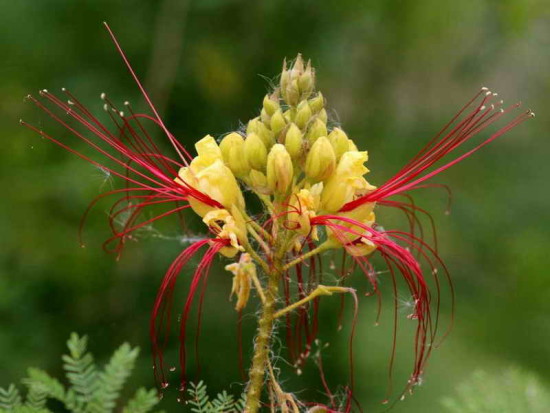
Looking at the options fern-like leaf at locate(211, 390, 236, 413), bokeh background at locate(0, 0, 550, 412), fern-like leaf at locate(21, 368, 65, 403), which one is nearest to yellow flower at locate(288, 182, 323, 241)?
fern-like leaf at locate(211, 390, 236, 413)

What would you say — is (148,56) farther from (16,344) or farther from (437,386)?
(437,386)

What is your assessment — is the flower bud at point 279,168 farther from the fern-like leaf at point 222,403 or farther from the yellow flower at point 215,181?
the fern-like leaf at point 222,403

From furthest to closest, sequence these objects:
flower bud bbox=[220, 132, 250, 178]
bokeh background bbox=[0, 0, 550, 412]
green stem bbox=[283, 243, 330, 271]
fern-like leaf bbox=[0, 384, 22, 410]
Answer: bokeh background bbox=[0, 0, 550, 412]
flower bud bbox=[220, 132, 250, 178]
green stem bbox=[283, 243, 330, 271]
fern-like leaf bbox=[0, 384, 22, 410]

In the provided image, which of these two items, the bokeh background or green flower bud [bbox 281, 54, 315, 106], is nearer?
green flower bud [bbox 281, 54, 315, 106]

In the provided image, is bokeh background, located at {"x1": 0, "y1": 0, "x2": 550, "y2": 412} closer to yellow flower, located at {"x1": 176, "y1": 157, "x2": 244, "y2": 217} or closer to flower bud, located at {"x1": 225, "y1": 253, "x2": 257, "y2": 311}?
yellow flower, located at {"x1": 176, "y1": 157, "x2": 244, "y2": 217}

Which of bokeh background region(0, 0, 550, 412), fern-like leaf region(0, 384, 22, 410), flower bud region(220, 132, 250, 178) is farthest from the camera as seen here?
bokeh background region(0, 0, 550, 412)

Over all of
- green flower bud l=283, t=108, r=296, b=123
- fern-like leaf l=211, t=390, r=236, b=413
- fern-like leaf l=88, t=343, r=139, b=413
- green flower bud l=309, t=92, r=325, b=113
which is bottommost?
fern-like leaf l=211, t=390, r=236, b=413

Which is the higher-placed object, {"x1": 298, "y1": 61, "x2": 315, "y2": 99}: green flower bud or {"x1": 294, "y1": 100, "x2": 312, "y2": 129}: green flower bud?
{"x1": 298, "y1": 61, "x2": 315, "y2": 99}: green flower bud
